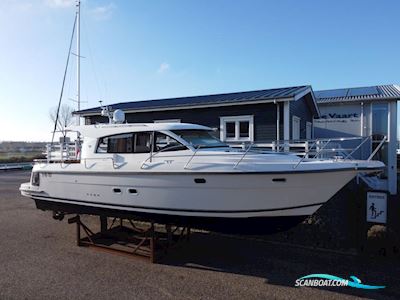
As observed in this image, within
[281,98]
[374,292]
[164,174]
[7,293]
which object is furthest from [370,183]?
[7,293]

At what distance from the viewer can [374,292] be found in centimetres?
456

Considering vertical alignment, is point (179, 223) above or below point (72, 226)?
above

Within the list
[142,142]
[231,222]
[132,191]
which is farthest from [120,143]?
[231,222]

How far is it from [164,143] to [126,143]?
78cm

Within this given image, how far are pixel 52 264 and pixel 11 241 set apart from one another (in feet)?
6.29

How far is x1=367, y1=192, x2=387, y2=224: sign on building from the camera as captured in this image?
19.4 feet

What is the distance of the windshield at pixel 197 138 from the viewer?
20.6ft

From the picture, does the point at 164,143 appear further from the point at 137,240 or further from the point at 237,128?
the point at 237,128

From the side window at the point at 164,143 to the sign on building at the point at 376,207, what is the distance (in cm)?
347

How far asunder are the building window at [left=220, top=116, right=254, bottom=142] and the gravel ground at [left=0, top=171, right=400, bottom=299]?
5.58 m

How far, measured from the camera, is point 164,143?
6223 millimetres

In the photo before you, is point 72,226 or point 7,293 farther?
point 72,226

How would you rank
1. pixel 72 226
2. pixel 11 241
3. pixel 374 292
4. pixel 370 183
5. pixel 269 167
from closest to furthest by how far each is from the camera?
pixel 374 292 → pixel 269 167 → pixel 11 241 → pixel 72 226 → pixel 370 183

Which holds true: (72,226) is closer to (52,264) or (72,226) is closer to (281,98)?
(52,264)
